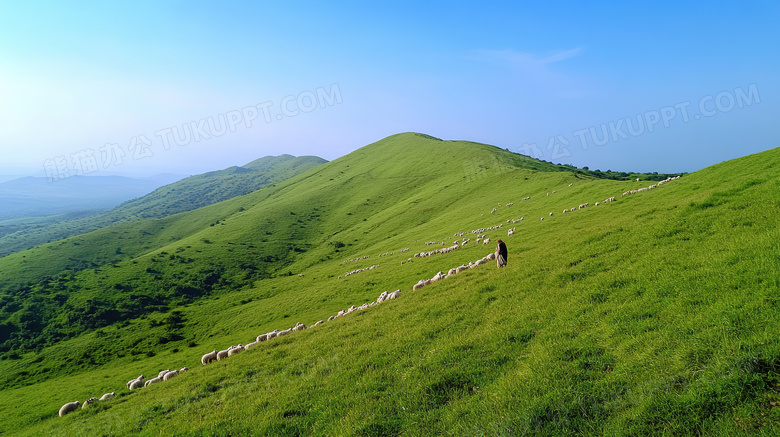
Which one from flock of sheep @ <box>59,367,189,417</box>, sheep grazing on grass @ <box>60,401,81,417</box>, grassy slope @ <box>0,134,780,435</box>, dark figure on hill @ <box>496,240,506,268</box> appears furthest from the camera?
dark figure on hill @ <box>496,240,506,268</box>

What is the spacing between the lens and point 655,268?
1292 centimetres

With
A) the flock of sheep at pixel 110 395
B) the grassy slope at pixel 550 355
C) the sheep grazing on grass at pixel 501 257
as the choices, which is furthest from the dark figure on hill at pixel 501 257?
the flock of sheep at pixel 110 395

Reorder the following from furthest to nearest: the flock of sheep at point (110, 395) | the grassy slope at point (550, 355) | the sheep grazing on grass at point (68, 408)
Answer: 1. the flock of sheep at point (110, 395)
2. the sheep grazing on grass at point (68, 408)
3. the grassy slope at point (550, 355)

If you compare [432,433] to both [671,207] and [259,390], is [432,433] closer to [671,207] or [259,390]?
[259,390]

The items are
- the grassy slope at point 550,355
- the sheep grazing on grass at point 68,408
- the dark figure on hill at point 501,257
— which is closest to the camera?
the grassy slope at point 550,355

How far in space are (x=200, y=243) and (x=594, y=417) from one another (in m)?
121

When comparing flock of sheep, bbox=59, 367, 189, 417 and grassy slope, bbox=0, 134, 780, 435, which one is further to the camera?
flock of sheep, bbox=59, 367, 189, 417

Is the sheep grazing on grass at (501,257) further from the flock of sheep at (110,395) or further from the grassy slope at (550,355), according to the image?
the flock of sheep at (110,395)

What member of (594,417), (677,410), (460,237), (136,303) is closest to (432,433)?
(594,417)

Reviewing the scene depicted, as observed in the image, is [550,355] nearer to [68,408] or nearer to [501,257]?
[501,257]

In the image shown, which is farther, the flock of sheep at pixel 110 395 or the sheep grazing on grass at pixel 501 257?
the sheep grazing on grass at pixel 501 257

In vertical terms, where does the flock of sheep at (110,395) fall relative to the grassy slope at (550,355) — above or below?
below

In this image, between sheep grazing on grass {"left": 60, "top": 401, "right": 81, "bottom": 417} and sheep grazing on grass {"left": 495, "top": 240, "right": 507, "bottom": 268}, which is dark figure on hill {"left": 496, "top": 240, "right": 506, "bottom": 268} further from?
sheep grazing on grass {"left": 60, "top": 401, "right": 81, "bottom": 417}

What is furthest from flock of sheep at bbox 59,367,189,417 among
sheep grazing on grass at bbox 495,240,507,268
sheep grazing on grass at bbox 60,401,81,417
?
sheep grazing on grass at bbox 495,240,507,268
